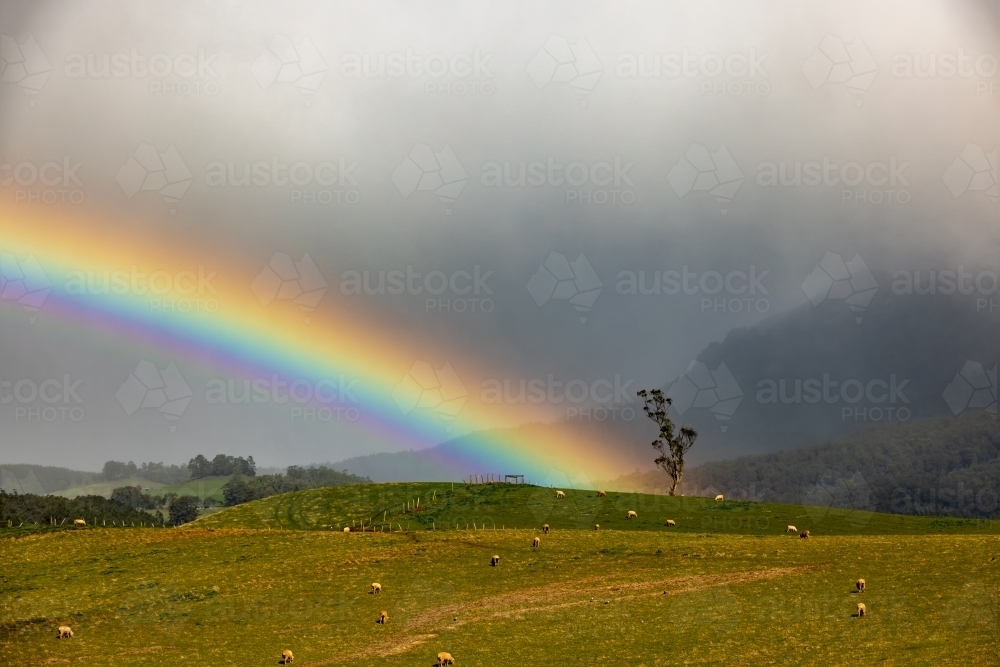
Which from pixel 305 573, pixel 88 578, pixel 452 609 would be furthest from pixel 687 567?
pixel 88 578

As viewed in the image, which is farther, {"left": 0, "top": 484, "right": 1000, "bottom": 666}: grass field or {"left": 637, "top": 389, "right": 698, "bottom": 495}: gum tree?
{"left": 637, "top": 389, "right": 698, "bottom": 495}: gum tree

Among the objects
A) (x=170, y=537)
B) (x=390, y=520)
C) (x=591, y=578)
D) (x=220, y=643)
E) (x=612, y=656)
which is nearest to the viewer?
(x=612, y=656)

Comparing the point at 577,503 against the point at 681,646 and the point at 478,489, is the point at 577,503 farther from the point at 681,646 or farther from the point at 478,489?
the point at 681,646

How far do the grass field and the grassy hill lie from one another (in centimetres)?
121

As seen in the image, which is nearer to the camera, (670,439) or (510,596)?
(510,596)

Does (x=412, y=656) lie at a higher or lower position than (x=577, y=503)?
lower

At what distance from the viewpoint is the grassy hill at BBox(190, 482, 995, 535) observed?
99.8m

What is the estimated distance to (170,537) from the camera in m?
90.9

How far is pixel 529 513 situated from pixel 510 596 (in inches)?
1746

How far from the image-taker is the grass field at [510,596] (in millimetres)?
48469

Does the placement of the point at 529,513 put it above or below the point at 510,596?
above

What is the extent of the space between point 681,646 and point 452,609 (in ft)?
65.5

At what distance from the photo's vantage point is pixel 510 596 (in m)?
64.6

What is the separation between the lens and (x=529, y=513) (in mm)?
108750
